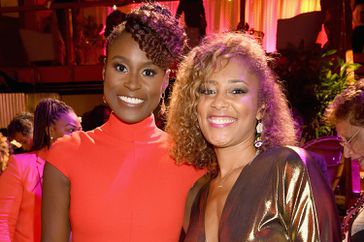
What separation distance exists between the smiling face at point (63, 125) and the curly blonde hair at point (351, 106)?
1.81 meters

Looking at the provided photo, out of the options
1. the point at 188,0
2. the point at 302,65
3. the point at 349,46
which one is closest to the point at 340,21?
the point at 349,46

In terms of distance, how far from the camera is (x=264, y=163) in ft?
4.70

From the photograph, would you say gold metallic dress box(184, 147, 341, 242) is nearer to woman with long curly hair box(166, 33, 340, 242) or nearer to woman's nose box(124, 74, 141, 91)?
woman with long curly hair box(166, 33, 340, 242)

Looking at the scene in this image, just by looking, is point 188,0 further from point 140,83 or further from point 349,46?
point 140,83

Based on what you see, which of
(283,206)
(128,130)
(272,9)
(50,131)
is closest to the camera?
Result: (283,206)

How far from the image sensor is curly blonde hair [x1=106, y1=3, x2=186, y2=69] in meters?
1.64

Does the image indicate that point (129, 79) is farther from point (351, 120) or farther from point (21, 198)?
point (21, 198)

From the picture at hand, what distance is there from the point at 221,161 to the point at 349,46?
4.97 metres

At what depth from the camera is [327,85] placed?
5.26m

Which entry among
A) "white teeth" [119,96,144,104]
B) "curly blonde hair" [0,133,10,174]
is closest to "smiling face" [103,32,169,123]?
"white teeth" [119,96,144,104]

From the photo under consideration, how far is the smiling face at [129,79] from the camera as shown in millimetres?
1646

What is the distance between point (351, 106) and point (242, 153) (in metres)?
0.89

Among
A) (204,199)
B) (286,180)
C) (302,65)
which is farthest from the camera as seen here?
(302,65)

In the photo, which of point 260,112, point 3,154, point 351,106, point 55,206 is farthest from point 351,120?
point 3,154
